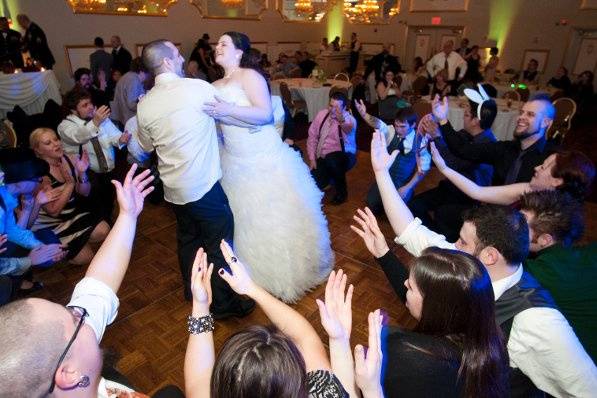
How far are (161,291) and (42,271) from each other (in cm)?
103

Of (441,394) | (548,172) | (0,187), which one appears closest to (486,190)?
(548,172)

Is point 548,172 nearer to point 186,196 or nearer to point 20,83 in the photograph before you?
point 186,196

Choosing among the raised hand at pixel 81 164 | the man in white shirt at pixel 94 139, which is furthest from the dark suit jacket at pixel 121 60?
the raised hand at pixel 81 164

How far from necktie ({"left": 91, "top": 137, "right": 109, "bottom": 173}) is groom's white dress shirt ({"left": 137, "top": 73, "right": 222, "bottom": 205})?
54.7 inches

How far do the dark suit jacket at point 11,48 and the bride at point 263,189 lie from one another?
6.13 m

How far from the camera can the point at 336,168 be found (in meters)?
3.86

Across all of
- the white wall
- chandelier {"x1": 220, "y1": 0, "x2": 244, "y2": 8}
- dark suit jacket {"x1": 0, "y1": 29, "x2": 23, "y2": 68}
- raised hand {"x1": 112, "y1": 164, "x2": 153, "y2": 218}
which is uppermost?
chandelier {"x1": 220, "y1": 0, "x2": 244, "y2": 8}

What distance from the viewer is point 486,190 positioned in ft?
7.09

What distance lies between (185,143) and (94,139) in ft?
5.59

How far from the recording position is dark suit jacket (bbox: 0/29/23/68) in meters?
6.00

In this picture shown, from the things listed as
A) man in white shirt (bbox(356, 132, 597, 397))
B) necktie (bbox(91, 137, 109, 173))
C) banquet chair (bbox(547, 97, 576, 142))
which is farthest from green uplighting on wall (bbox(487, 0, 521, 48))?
man in white shirt (bbox(356, 132, 597, 397))

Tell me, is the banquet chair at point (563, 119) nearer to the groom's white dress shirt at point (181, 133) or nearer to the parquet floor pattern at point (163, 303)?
the parquet floor pattern at point (163, 303)

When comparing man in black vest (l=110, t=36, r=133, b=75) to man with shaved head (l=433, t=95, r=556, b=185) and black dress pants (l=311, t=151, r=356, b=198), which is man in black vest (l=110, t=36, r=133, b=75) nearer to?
black dress pants (l=311, t=151, r=356, b=198)

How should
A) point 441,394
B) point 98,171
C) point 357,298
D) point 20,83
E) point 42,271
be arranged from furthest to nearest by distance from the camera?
point 20,83 < point 98,171 < point 42,271 < point 357,298 < point 441,394
